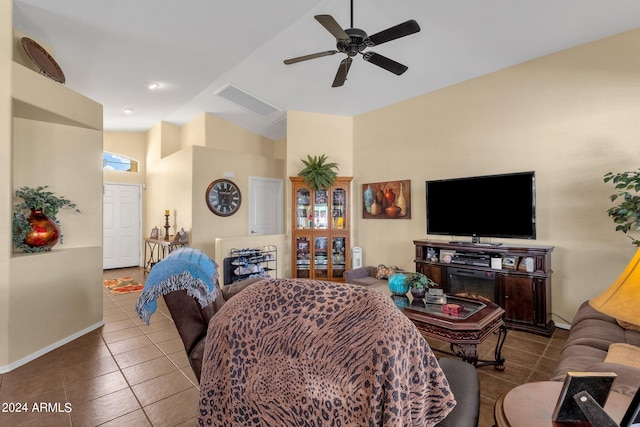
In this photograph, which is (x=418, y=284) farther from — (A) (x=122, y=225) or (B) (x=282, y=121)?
(A) (x=122, y=225)

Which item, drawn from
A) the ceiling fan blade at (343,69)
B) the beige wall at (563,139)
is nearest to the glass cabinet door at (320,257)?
the beige wall at (563,139)

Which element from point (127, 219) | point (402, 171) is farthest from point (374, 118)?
point (127, 219)

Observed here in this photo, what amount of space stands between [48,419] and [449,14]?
491 centimetres

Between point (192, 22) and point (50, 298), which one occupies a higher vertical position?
point (192, 22)

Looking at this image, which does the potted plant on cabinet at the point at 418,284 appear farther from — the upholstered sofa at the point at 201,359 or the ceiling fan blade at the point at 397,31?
the ceiling fan blade at the point at 397,31

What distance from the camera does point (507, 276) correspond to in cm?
346

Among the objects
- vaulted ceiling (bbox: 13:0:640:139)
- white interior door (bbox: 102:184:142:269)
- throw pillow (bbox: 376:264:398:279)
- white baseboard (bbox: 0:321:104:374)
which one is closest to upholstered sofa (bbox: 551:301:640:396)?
throw pillow (bbox: 376:264:398:279)

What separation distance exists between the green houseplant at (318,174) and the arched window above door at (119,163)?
4.85 metres

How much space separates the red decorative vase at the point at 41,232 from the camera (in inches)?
117

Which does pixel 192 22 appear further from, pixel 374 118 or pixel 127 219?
pixel 127 219

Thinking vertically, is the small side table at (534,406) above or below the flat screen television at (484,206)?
below

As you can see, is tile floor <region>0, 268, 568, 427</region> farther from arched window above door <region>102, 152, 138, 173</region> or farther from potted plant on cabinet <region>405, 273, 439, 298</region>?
arched window above door <region>102, 152, 138, 173</region>

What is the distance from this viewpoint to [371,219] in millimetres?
5457

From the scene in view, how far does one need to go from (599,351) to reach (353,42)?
2856 mm
